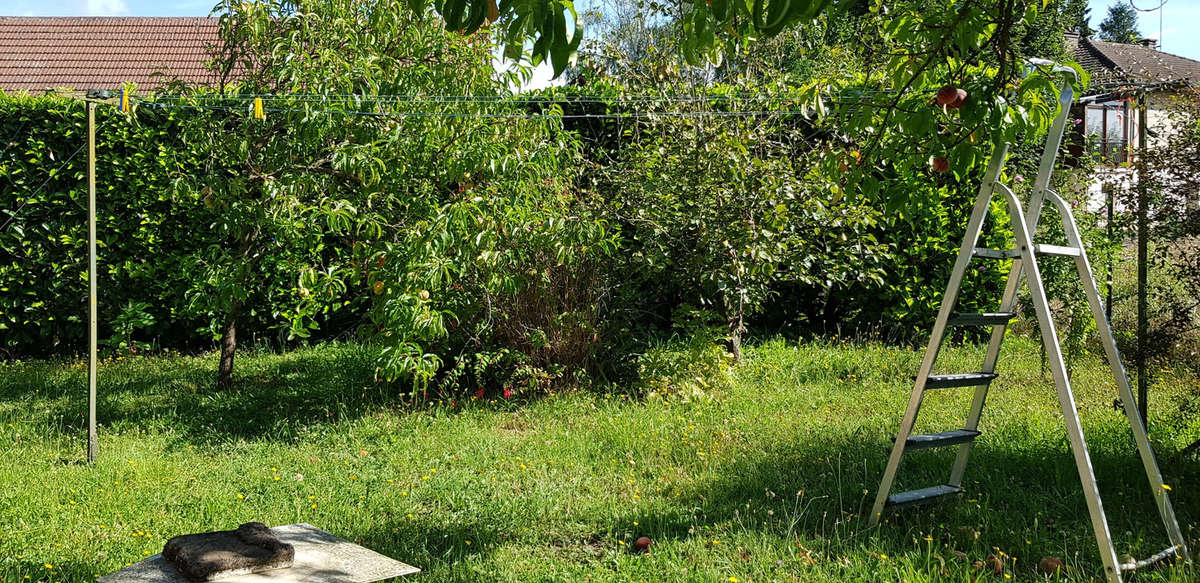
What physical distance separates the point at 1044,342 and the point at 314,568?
2.76 meters

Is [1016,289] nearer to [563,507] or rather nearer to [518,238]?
[563,507]

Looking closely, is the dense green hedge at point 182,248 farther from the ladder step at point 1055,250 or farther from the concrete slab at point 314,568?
the concrete slab at point 314,568

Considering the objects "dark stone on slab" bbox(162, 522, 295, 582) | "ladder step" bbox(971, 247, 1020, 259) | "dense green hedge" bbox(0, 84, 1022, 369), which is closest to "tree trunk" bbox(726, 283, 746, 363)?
"dense green hedge" bbox(0, 84, 1022, 369)

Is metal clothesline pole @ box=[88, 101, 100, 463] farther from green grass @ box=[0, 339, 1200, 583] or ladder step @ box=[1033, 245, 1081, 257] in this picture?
ladder step @ box=[1033, 245, 1081, 257]

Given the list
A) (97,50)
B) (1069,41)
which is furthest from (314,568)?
(1069,41)

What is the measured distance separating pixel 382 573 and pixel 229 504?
1.68 m

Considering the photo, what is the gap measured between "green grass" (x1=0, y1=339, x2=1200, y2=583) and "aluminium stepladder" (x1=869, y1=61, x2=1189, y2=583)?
0.16 metres

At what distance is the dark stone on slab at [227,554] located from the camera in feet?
9.96

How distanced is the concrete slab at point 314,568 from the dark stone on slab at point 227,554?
2cm

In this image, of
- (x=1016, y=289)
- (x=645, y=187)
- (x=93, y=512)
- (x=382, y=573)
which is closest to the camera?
(x=382, y=573)

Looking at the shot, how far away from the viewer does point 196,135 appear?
6156 millimetres

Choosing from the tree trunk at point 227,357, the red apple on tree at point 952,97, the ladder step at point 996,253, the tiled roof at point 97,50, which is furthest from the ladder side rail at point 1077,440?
the tiled roof at point 97,50

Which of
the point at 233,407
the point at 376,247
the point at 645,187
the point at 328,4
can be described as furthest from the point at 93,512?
the point at 645,187

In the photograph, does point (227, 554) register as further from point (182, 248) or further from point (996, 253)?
point (182, 248)
